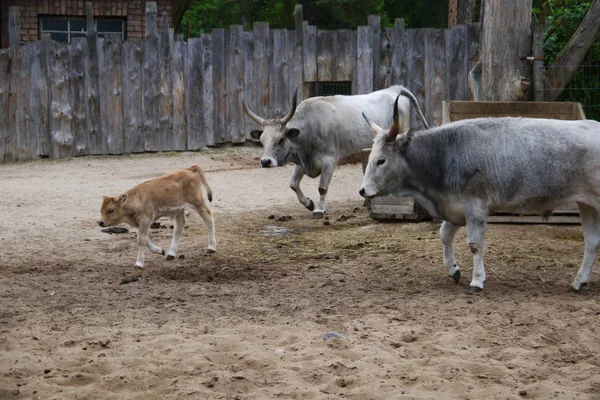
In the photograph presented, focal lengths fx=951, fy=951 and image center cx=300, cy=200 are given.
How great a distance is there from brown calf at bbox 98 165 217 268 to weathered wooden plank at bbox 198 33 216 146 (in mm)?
8564

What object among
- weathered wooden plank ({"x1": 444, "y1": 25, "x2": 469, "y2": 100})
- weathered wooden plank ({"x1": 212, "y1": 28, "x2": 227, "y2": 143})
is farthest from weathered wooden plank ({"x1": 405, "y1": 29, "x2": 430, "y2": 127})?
weathered wooden plank ({"x1": 212, "y1": 28, "x2": 227, "y2": 143})

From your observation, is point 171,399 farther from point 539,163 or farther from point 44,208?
point 44,208

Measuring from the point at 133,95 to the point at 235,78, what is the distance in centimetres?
194

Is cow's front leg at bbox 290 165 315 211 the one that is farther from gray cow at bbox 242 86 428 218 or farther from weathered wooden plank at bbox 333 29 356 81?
weathered wooden plank at bbox 333 29 356 81

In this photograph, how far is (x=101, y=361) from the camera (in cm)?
619

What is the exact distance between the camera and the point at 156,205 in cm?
916

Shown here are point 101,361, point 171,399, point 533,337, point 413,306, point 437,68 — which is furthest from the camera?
point 437,68

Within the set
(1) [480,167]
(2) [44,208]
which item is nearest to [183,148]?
(2) [44,208]

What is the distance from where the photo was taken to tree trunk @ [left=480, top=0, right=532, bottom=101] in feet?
38.7

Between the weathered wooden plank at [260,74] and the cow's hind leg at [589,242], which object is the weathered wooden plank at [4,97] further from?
the cow's hind leg at [589,242]

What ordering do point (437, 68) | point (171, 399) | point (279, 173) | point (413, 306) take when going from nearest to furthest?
point (171, 399) < point (413, 306) < point (279, 173) < point (437, 68)

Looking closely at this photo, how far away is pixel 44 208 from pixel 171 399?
7.22 meters

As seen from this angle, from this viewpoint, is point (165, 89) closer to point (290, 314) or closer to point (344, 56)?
point (344, 56)

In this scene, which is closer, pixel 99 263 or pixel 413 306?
pixel 413 306
